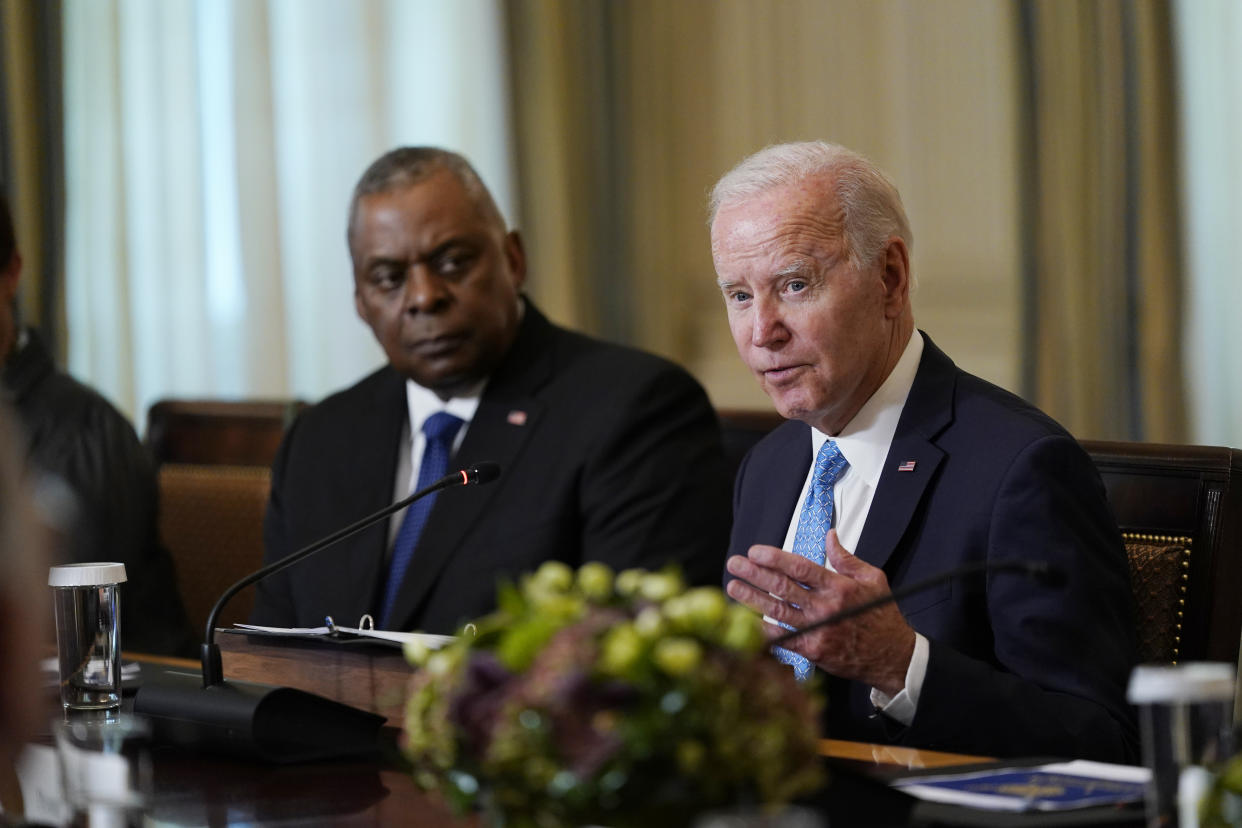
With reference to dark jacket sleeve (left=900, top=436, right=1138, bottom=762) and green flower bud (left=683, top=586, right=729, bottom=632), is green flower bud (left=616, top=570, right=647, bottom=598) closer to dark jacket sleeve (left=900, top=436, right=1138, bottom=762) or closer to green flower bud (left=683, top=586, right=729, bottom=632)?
green flower bud (left=683, top=586, right=729, bottom=632)

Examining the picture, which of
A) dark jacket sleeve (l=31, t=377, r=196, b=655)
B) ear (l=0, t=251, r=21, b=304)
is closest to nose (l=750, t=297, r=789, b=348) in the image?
dark jacket sleeve (l=31, t=377, r=196, b=655)

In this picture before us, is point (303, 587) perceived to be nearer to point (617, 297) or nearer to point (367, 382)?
point (367, 382)

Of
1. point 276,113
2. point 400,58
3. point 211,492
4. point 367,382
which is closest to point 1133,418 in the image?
point 367,382

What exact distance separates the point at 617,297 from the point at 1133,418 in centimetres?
175

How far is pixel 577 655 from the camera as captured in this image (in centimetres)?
103

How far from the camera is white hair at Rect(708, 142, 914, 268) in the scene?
2326mm

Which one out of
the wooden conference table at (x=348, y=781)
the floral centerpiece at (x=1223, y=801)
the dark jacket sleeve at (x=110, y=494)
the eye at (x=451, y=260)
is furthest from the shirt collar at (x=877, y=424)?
the dark jacket sleeve at (x=110, y=494)

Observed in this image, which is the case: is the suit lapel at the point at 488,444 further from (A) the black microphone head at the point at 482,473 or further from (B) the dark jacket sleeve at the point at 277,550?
(A) the black microphone head at the point at 482,473

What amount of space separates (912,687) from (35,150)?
4.19 metres

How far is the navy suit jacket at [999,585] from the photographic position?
1938 millimetres

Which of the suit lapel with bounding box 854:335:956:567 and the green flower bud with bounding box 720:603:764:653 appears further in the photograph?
the suit lapel with bounding box 854:335:956:567

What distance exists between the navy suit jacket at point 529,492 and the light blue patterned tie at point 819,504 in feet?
2.49

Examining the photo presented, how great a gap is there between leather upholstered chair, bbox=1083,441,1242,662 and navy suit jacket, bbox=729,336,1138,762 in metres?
0.27

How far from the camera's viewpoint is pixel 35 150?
5.12 m
